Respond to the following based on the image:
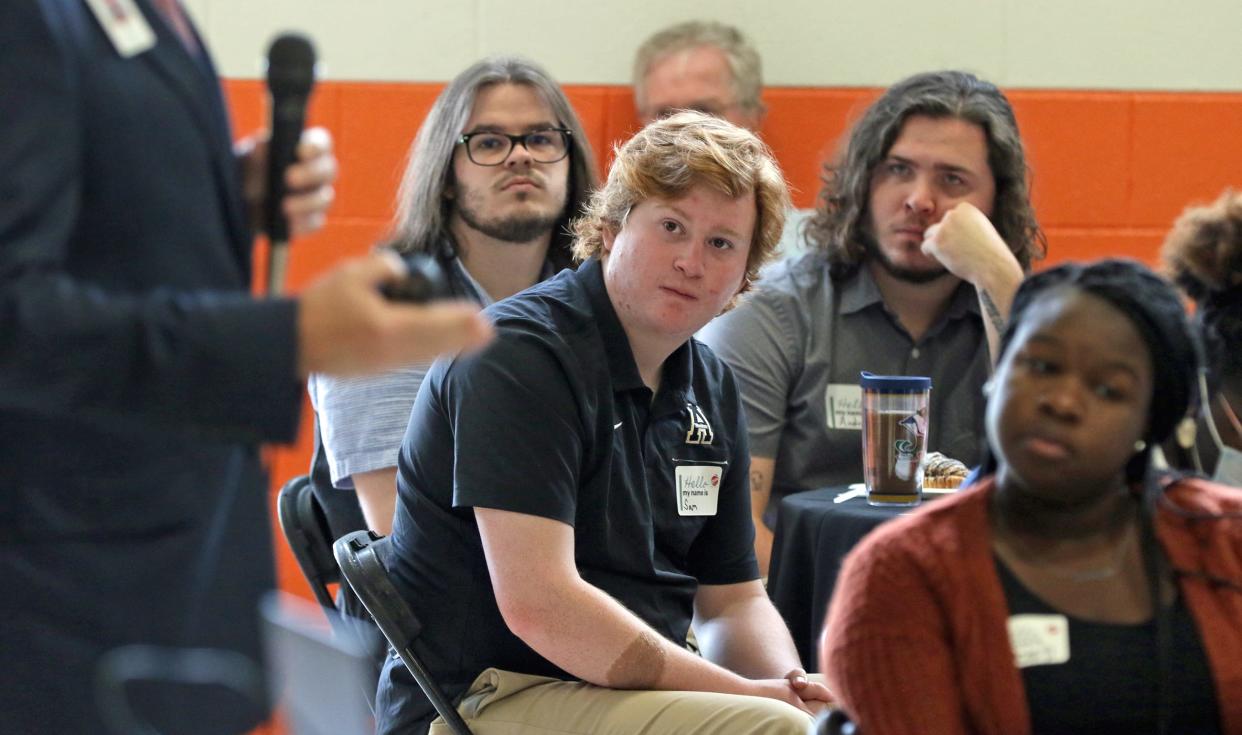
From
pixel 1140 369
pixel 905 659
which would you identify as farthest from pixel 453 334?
pixel 1140 369

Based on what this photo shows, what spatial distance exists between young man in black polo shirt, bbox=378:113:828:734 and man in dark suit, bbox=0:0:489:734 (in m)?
0.88

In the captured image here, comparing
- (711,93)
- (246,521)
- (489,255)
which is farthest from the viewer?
(711,93)

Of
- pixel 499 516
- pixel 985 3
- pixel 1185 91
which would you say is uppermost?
pixel 985 3

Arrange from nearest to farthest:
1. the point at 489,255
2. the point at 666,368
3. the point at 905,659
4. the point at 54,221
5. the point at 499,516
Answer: the point at 54,221 → the point at 905,659 → the point at 499,516 → the point at 666,368 → the point at 489,255

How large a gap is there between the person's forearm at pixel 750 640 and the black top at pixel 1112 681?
84cm

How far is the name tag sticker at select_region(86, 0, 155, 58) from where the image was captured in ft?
3.29

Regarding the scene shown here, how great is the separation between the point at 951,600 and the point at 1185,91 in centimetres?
291

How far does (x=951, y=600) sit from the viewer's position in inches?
54.2

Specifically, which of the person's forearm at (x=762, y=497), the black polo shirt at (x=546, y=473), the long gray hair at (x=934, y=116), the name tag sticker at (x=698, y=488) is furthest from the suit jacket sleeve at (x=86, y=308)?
the long gray hair at (x=934, y=116)

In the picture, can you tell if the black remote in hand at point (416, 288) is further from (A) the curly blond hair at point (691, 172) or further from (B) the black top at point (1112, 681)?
(A) the curly blond hair at point (691, 172)

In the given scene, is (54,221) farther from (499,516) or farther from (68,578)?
(499,516)

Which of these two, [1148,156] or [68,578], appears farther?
[1148,156]

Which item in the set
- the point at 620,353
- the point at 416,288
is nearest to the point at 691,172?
the point at 620,353

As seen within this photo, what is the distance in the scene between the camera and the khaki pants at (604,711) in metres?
1.91
